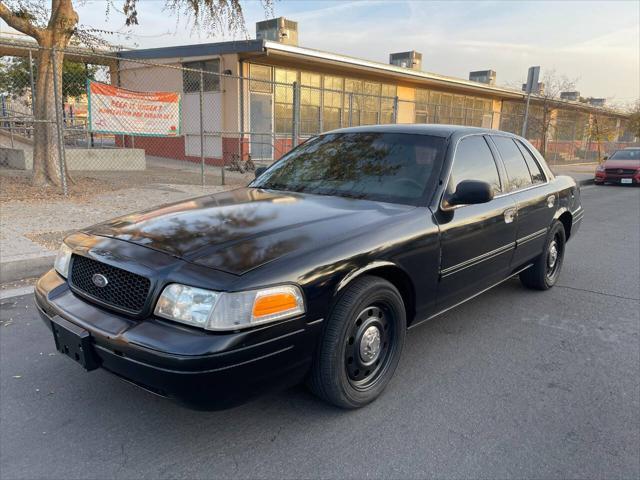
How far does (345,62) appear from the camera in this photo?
17656 mm

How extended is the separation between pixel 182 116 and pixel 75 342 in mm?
13402

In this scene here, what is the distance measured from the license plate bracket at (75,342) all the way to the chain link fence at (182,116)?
22.9 ft

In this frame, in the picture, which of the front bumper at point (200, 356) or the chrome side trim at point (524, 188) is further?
the chrome side trim at point (524, 188)

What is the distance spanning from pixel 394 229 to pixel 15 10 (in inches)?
387

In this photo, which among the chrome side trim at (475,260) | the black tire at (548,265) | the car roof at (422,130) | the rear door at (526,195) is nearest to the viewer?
the chrome side trim at (475,260)

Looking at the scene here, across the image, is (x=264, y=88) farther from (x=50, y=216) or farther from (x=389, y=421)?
(x=389, y=421)

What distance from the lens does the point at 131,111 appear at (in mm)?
10633

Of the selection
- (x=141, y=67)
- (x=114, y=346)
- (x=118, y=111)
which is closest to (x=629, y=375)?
(x=114, y=346)

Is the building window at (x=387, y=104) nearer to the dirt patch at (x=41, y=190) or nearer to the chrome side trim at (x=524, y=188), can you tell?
the dirt patch at (x=41, y=190)

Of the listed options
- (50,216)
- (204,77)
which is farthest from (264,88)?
(50,216)

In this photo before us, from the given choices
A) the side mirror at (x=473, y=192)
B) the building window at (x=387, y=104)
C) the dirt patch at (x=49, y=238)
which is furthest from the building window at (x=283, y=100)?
the side mirror at (x=473, y=192)

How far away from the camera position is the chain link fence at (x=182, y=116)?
35.7ft

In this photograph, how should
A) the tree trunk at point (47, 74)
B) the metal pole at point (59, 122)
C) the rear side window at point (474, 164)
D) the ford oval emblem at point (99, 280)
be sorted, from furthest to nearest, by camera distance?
the tree trunk at point (47, 74), the metal pole at point (59, 122), the rear side window at point (474, 164), the ford oval emblem at point (99, 280)

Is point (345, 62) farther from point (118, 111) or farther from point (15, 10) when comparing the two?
point (15, 10)
